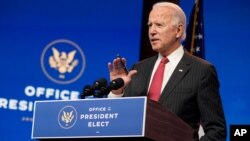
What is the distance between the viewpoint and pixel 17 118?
5746mm

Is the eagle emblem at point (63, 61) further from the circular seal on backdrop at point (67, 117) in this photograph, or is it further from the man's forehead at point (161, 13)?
the circular seal on backdrop at point (67, 117)

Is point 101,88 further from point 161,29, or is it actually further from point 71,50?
point 71,50

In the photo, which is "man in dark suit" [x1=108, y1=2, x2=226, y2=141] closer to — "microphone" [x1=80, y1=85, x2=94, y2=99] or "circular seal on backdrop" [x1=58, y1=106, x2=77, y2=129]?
"microphone" [x1=80, y1=85, x2=94, y2=99]

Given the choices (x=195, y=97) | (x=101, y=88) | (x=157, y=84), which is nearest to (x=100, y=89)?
(x=101, y=88)

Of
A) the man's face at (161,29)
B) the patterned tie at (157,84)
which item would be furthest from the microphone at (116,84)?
the man's face at (161,29)

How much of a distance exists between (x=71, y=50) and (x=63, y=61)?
0.49 ft

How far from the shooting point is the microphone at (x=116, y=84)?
252 centimetres

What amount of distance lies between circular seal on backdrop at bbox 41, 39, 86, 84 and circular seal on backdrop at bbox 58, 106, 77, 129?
11.7 ft

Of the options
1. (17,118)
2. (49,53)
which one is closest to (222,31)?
(49,53)

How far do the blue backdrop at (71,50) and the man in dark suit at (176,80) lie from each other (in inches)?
120

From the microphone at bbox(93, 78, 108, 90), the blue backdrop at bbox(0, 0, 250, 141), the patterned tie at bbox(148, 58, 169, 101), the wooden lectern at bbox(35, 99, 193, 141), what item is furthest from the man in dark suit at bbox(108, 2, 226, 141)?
the blue backdrop at bbox(0, 0, 250, 141)

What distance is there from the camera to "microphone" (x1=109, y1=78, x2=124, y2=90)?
252 centimetres

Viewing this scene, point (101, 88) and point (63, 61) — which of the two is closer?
point (101, 88)

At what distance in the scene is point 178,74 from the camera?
2.76m
